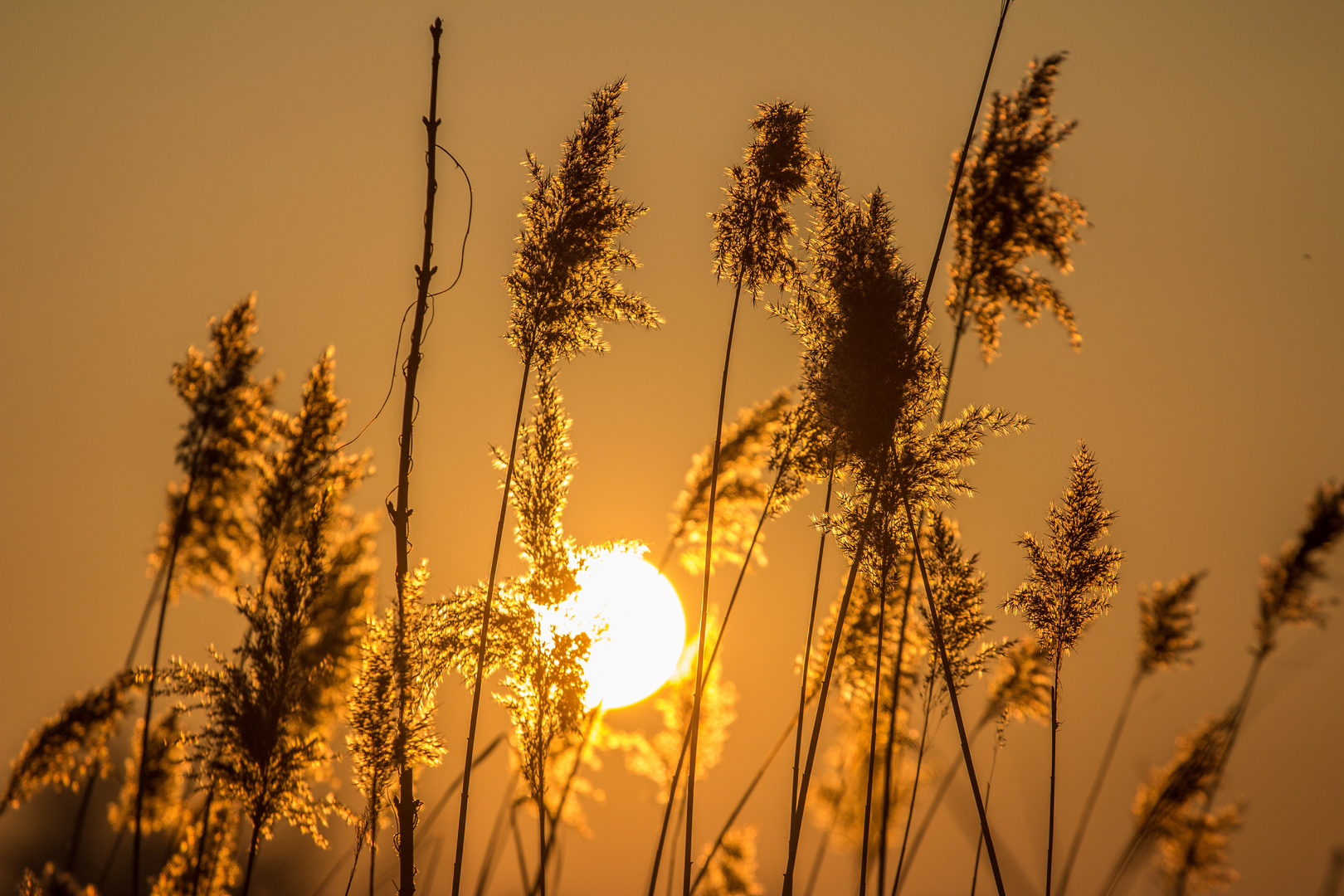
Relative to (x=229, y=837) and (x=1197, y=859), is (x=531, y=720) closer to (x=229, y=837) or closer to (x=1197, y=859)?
(x=229, y=837)

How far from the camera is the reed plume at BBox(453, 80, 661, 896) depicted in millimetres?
4152

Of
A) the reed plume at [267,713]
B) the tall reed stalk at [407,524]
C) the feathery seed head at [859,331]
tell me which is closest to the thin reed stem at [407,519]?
the tall reed stalk at [407,524]

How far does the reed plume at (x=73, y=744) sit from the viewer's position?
5023 mm

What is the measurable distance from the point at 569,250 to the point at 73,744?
4941 mm

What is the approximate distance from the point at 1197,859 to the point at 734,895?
13.0ft

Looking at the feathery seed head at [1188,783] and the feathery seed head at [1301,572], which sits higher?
the feathery seed head at [1301,572]

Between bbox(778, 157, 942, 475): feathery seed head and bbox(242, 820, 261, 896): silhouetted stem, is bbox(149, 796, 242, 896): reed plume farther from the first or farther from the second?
bbox(778, 157, 942, 475): feathery seed head

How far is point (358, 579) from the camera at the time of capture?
6.61m

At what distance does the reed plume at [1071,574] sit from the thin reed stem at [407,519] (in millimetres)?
A: 3611

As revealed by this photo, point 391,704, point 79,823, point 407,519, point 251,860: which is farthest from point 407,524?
point 79,823

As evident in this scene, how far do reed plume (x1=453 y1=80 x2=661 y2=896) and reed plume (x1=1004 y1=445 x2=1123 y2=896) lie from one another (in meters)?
3.09

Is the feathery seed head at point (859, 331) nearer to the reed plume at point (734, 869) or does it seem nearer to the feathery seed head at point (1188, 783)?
the feathery seed head at point (1188, 783)

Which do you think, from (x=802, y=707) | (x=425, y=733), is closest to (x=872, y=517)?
(x=802, y=707)

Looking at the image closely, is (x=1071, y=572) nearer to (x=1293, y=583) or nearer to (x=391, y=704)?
(x=1293, y=583)
